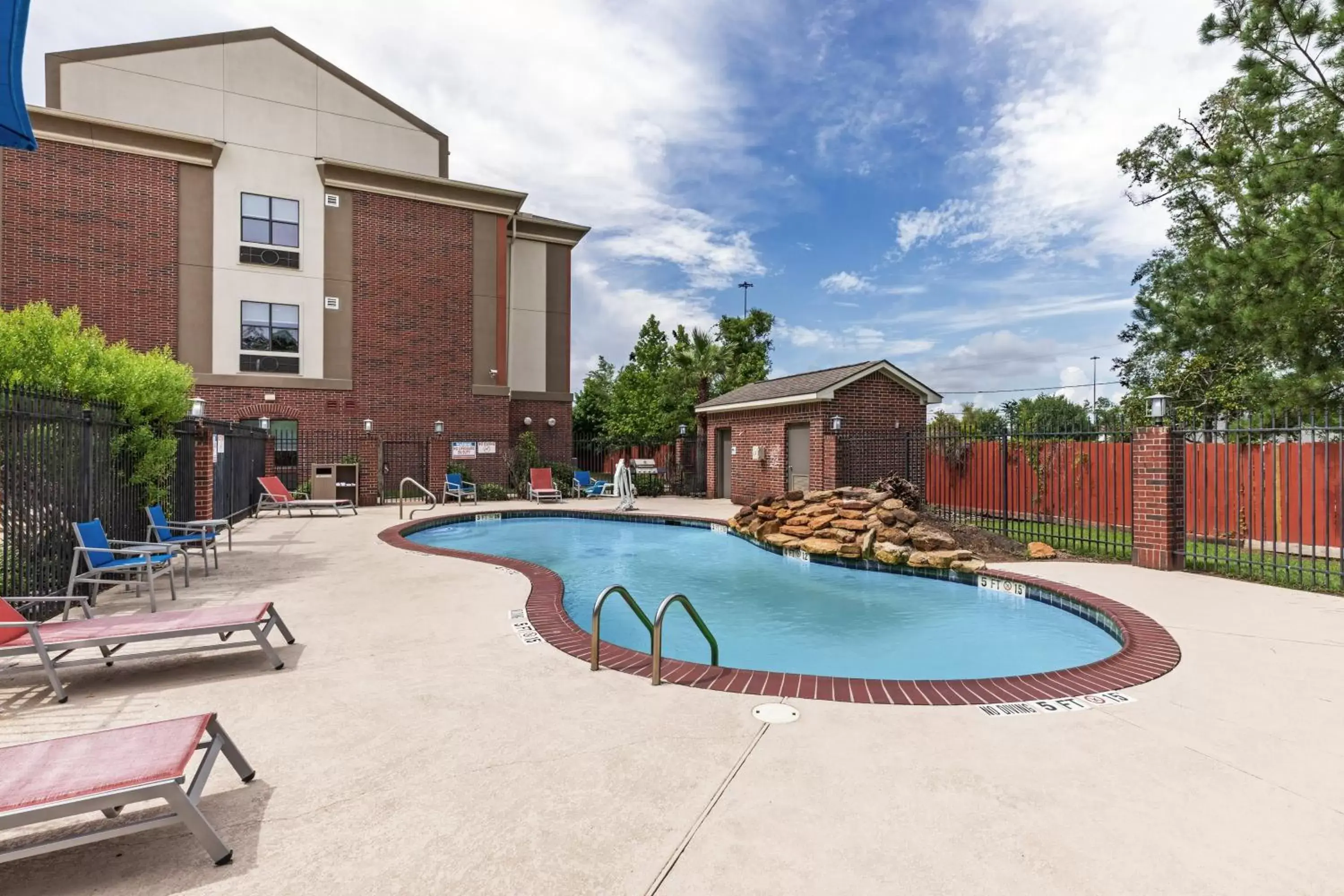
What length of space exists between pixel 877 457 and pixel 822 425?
1690mm

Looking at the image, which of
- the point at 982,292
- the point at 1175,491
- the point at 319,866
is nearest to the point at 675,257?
the point at 982,292

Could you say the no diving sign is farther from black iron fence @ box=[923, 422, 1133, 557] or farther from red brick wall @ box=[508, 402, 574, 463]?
red brick wall @ box=[508, 402, 574, 463]

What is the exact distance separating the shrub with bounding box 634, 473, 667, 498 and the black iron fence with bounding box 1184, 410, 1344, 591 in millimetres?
15069

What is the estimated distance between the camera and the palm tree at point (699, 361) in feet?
88.1

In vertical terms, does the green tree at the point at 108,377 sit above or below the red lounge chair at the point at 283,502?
above

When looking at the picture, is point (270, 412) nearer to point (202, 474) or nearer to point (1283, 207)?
point (202, 474)

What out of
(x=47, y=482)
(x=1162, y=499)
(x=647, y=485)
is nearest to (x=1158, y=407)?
(x=1162, y=499)

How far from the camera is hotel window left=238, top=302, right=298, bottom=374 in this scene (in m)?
19.5

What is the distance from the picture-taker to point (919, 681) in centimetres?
448

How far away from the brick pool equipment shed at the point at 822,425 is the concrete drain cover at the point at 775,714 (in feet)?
36.3

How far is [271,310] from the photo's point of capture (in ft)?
65.1

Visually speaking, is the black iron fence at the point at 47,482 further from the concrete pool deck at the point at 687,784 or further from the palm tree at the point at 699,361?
the palm tree at the point at 699,361

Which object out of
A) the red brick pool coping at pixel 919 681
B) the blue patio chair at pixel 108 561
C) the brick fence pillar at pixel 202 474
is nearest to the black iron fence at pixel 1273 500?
the red brick pool coping at pixel 919 681

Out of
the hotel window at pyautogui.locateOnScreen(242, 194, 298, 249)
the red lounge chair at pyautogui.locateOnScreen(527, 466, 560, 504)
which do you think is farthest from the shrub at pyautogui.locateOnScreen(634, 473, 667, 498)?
the hotel window at pyautogui.locateOnScreen(242, 194, 298, 249)
